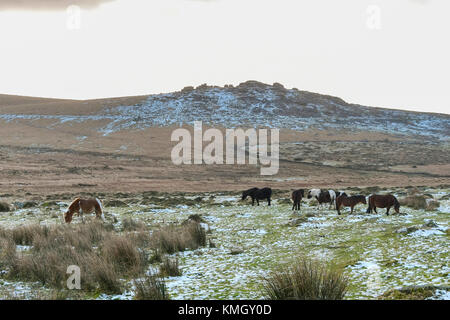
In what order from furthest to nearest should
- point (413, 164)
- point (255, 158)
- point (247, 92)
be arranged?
point (247, 92)
point (255, 158)
point (413, 164)

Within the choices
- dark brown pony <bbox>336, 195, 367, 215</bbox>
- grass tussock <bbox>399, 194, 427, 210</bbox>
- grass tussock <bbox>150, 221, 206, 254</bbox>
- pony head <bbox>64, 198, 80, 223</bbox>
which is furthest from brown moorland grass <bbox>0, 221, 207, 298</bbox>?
grass tussock <bbox>399, 194, 427, 210</bbox>

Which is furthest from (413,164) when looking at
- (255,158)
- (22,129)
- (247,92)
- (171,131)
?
(22,129)

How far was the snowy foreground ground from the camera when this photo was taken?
7.20 m

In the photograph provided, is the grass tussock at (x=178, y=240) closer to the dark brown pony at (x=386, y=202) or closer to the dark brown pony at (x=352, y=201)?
the dark brown pony at (x=352, y=201)

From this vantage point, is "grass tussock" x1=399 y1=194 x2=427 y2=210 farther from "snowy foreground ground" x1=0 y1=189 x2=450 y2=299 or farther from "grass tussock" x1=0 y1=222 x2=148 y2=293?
"grass tussock" x1=0 y1=222 x2=148 y2=293

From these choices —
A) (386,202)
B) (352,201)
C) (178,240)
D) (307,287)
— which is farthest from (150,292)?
(352,201)

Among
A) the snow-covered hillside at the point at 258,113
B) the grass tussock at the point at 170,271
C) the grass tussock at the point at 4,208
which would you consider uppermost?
the snow-covered hillside at the point at 258,113

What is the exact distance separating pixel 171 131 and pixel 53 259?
322 ft

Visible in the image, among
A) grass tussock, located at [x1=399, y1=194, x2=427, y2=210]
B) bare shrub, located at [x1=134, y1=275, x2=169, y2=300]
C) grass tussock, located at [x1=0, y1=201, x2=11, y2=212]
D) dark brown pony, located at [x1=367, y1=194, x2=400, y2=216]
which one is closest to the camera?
bare shrub, located at [x1=134, y1=275, x2=169, y2=300]

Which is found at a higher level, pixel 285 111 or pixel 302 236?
pixel 285 111

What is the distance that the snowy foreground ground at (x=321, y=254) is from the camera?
720 centimetres

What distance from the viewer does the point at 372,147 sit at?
91875mm

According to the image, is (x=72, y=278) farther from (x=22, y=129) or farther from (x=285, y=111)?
(x=285, y=111)

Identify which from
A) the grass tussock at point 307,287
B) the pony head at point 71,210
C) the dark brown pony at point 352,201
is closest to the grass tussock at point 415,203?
the dark brown pony at point 352,201
